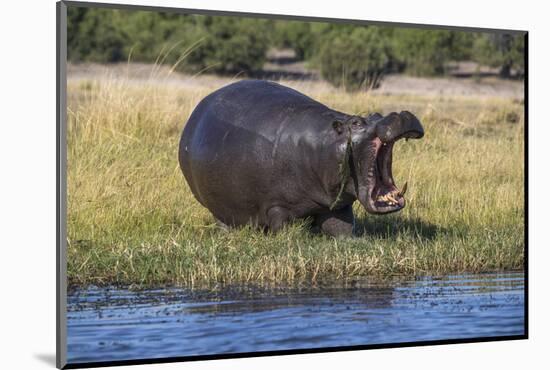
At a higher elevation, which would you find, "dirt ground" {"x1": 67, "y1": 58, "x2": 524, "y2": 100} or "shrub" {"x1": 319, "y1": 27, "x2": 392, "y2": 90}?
"shrub" {"x1": 319, "y1": 27, "x2": 392, "y2": 90}

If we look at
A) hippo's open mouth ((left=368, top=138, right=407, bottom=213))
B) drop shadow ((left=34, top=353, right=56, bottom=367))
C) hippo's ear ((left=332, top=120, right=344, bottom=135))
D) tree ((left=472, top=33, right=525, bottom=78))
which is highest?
tree ((left=472, top=33, right=525, bottom=78))

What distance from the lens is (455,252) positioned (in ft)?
28.0

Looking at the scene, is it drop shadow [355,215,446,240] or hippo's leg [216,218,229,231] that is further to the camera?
drop shadow [355,215,446,240]

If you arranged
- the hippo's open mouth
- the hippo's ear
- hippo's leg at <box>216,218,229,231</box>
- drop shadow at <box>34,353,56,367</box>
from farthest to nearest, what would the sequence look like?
1. hippo's leg at <box>216,218,229,231</box>
2. the hippo's ear
3. the hippo's open mouth
4. drop shadow at <box>34,353,56,367</box>

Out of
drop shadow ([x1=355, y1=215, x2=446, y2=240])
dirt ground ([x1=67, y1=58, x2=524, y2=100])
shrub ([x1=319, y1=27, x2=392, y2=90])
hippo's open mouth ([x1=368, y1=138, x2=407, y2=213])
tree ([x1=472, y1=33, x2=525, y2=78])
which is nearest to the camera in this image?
hippo's open mouth ([x1=368, y1=138, x2=407, y2=213])

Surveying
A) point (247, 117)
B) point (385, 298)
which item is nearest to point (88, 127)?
point (247, 117)

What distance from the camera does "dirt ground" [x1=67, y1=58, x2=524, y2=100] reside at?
47.1ft

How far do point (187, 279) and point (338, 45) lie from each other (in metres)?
10.1

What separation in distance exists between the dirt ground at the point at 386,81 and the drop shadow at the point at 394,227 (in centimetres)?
481

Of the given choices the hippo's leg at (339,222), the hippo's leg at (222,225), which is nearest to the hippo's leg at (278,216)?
the hippo's leg at (339,222)

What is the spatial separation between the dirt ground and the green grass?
68.9 inches

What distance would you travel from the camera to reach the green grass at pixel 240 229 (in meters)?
7.89

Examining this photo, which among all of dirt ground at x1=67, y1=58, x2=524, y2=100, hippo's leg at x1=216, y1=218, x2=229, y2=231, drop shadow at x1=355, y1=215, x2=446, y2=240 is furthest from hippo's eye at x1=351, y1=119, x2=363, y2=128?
dirt ground at x1=67, y1=58, x2=524, y2=100

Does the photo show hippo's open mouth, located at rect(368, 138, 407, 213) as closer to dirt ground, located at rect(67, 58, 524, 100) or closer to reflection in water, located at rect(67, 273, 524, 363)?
reflection in water, located at rect(67, 273, 524, 363)
